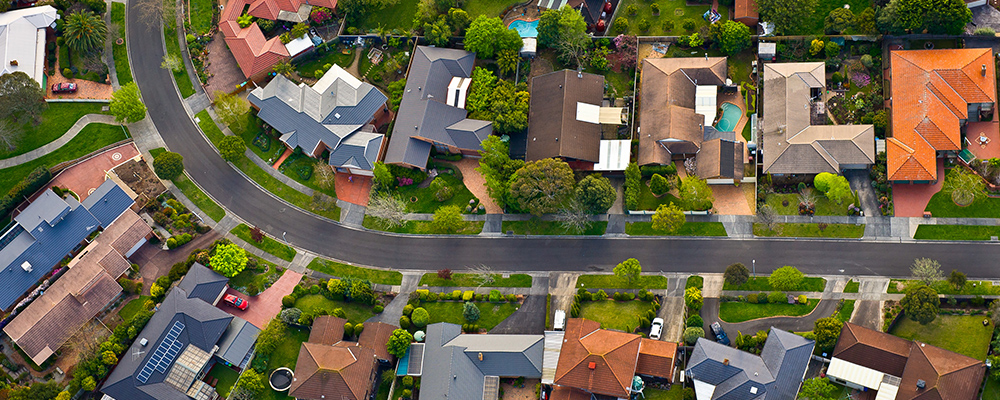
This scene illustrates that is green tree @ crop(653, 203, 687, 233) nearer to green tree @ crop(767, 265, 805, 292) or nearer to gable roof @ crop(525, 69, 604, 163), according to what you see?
gable roof @ crop(525, 69, 604, 163)

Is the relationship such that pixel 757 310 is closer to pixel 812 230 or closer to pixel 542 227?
pixel 812 230

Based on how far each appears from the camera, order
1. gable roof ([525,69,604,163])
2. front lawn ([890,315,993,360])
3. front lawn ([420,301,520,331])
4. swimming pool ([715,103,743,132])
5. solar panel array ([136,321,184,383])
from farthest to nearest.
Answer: swimming pool ([715,103,743,132])
gable roof ([525,69,604,163])
front lawn ([420,301,520,331])
solar panel array ([136,321,184,383])
front lawn ([890,315,993,360])

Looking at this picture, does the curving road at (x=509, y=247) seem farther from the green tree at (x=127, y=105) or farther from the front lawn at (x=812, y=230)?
the green tree at (x=127, y=105)

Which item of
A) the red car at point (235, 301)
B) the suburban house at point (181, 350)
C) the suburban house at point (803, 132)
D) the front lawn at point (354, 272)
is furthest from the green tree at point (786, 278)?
the red car at point (235, 301)

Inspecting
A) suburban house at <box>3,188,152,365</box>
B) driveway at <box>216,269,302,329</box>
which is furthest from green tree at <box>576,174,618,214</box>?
suburban house at <box>3,188,152,365</box>

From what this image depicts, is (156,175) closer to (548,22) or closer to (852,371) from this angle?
(548,22)

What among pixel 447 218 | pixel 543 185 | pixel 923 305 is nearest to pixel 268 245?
pixel 447 218
